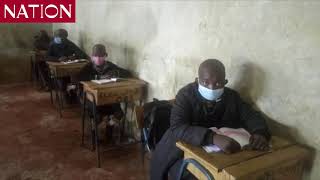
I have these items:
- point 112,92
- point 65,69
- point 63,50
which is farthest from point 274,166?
point 63,50

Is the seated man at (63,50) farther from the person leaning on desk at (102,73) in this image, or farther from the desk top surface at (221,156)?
the desk top surface at (221,156)

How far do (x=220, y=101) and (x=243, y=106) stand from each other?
6.5 inches

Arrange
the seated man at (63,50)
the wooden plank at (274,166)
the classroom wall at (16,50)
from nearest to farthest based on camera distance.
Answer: the wooden plank at (274,166)
the seated man at (63,50)
the classroom wall at (16,50)

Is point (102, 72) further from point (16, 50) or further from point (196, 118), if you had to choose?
point (16, 50)

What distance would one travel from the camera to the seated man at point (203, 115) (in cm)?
193

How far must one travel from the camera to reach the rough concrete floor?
296 centimetres

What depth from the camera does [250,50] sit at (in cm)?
212

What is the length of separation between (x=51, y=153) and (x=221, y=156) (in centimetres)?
234

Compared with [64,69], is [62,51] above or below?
above

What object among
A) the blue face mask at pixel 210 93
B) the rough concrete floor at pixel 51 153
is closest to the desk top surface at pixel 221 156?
the blue face mask at pixel 210 93

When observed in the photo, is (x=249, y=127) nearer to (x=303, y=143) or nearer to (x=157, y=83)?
(x=303, y=143)

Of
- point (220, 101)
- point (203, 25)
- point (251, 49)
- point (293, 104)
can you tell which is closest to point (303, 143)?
point (293, 104)

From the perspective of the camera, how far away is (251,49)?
83.1 inches

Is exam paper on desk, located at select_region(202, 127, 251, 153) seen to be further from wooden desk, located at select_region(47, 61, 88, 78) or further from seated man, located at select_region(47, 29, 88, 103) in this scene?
seated man, located at select_region(47, 29, 88, 103)
